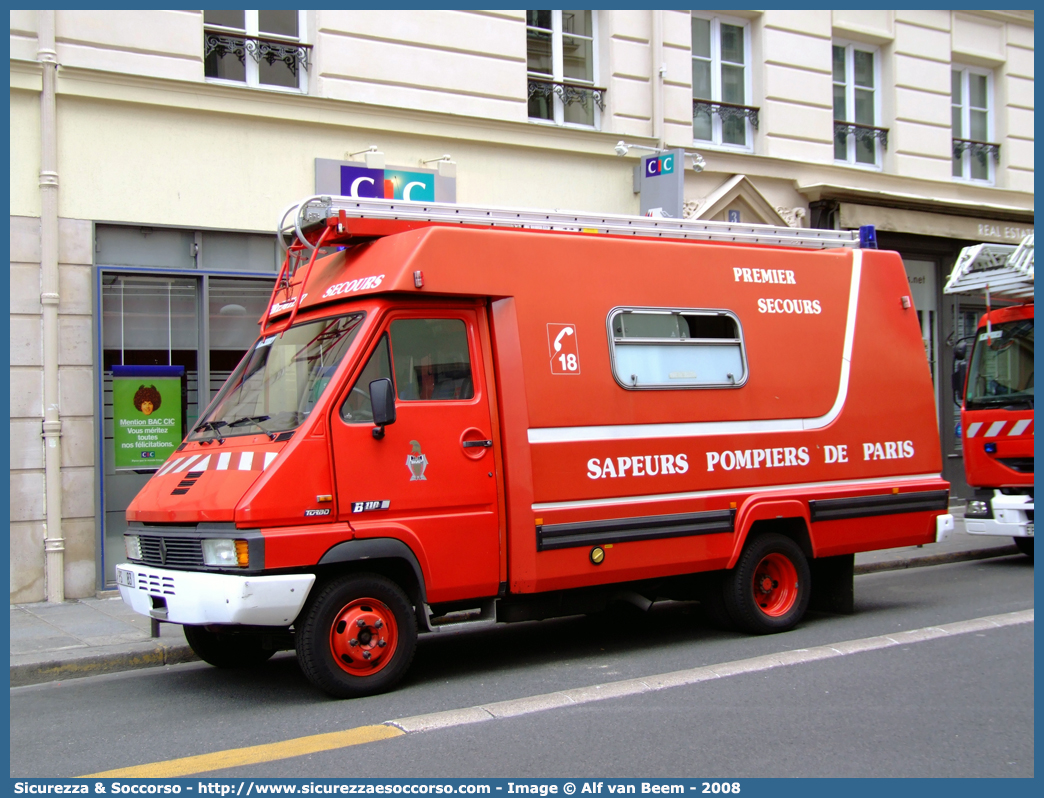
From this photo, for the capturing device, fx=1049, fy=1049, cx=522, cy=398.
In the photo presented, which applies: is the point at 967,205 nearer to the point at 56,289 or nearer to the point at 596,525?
the point at 596,525

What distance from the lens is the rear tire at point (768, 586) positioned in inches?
309

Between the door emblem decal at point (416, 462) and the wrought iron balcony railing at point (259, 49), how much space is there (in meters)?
6.41

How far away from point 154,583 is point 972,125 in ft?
51.5

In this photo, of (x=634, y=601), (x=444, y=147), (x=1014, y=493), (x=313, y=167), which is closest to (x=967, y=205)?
(x=1014, y=493)

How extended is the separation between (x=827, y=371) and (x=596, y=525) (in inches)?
99.5

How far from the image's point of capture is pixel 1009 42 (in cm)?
1747

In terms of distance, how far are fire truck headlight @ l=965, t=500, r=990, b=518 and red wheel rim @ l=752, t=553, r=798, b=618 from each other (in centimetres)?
427

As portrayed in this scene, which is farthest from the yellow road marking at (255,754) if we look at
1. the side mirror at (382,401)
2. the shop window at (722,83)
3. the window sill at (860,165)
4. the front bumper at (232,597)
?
the window sill at (860,165)

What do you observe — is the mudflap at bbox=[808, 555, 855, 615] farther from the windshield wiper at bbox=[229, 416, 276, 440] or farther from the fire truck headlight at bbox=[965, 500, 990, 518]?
the windshield wiper at bbox=[229, 416, 276, 440]

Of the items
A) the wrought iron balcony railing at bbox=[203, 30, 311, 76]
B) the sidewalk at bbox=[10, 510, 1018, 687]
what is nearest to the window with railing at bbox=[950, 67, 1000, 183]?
the wrought iron balcony railing at bbox=[203, 30, 311, 76]

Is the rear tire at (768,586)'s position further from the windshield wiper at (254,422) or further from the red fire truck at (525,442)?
the windshield wiper at (254,422)

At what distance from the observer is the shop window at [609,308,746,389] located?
24.3 feet

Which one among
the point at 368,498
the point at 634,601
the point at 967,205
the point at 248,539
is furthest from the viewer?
the point at 967,205

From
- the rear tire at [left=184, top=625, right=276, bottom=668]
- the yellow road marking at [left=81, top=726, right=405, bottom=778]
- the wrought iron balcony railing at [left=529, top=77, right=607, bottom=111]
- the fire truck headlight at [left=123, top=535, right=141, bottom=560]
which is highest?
the wrought iron balcony railing at [left=529, top=77, right=607, bottom=111]
